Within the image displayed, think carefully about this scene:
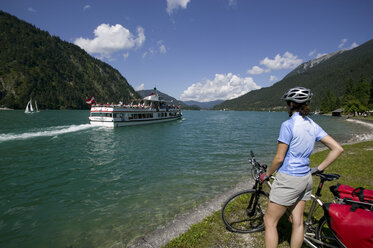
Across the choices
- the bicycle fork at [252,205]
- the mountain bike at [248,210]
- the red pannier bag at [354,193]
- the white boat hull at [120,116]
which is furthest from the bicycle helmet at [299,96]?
the white boat hull at [120,116]

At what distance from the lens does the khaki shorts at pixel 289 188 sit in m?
3.11

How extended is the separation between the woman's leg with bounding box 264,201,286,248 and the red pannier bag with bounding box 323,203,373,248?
31.7 inches

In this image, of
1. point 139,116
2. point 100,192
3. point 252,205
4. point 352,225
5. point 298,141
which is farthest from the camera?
point 139,116

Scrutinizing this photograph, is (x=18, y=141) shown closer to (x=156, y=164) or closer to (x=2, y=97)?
(x=156, y=164)

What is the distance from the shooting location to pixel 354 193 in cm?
307

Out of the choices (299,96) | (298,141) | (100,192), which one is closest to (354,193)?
(298,141)

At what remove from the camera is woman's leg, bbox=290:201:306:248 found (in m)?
3.33

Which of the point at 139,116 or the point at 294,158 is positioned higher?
Answer: the point at 294,158

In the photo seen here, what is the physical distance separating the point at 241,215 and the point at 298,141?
3.62 meters

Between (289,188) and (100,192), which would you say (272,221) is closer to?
(289,188)

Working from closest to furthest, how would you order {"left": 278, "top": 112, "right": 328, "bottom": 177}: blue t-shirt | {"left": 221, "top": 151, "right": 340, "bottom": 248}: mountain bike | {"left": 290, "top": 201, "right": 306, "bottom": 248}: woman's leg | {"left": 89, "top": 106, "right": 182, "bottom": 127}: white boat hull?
{"left": 278, "top": 112, "right": 328, "bottom": 177}: blue t-shirt, {"left": 290, "top": 201, "right": 306, "bottom": 248}: woman's leg, {"left": 221, "top": 151, "right": 340, "bottom": 248}: mountain bike, {"left": 89, "top": 106, "right": 182, "bottom": 127}: white boat hull

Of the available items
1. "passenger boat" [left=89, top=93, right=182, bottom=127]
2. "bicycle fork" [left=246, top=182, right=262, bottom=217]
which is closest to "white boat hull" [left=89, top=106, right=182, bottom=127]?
"passenger boat" [left=89, top=93, right=182, bottom=127]

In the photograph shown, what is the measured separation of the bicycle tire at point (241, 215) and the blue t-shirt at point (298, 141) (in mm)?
2045

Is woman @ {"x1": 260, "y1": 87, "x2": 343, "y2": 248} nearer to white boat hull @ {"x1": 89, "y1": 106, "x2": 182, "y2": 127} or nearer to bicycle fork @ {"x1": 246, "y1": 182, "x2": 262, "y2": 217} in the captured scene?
bicycle fork @ {"x1": 246, "y1": 182, "x2": 262, "y2": 217}
